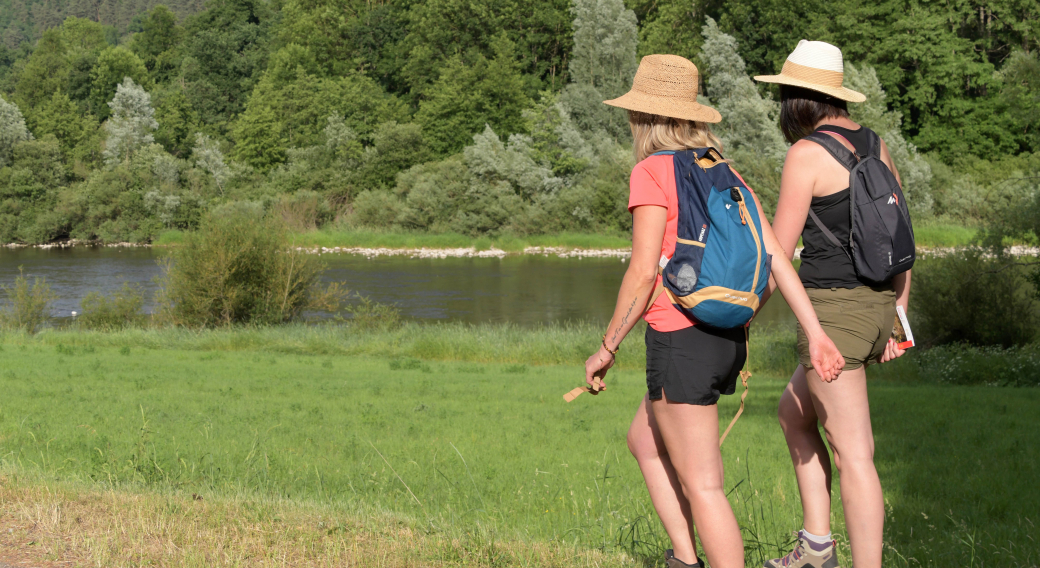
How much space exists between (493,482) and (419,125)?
68.7 metres

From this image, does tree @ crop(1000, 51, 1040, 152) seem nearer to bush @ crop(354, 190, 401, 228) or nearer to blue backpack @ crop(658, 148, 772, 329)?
blue backpack @ crop(658, 148, 772, 329)

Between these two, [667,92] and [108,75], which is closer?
[667,92]

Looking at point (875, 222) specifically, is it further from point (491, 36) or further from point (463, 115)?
point (491, 36)

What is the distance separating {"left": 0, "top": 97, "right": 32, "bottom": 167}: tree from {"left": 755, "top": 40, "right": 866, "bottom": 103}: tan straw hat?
83335 mm

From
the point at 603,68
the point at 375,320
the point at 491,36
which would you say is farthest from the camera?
the point at 491,36

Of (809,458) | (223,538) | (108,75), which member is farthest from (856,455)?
(108,75)

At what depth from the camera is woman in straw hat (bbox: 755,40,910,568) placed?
3572mm

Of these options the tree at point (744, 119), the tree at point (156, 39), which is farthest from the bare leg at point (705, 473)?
the tree at point (156, 39)

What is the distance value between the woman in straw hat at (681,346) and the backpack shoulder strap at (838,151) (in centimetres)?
43

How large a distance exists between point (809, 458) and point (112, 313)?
2986cm

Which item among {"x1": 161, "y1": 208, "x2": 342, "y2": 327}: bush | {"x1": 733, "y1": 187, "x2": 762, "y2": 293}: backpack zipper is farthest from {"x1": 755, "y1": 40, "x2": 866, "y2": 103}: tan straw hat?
{"x1": 161, "y1": 208, "x2": 342, "y2": 327}: bush

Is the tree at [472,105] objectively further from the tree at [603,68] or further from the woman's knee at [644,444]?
the woman's knee at [644,444]

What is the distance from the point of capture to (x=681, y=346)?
332 cm

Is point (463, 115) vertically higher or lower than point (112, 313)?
higher
